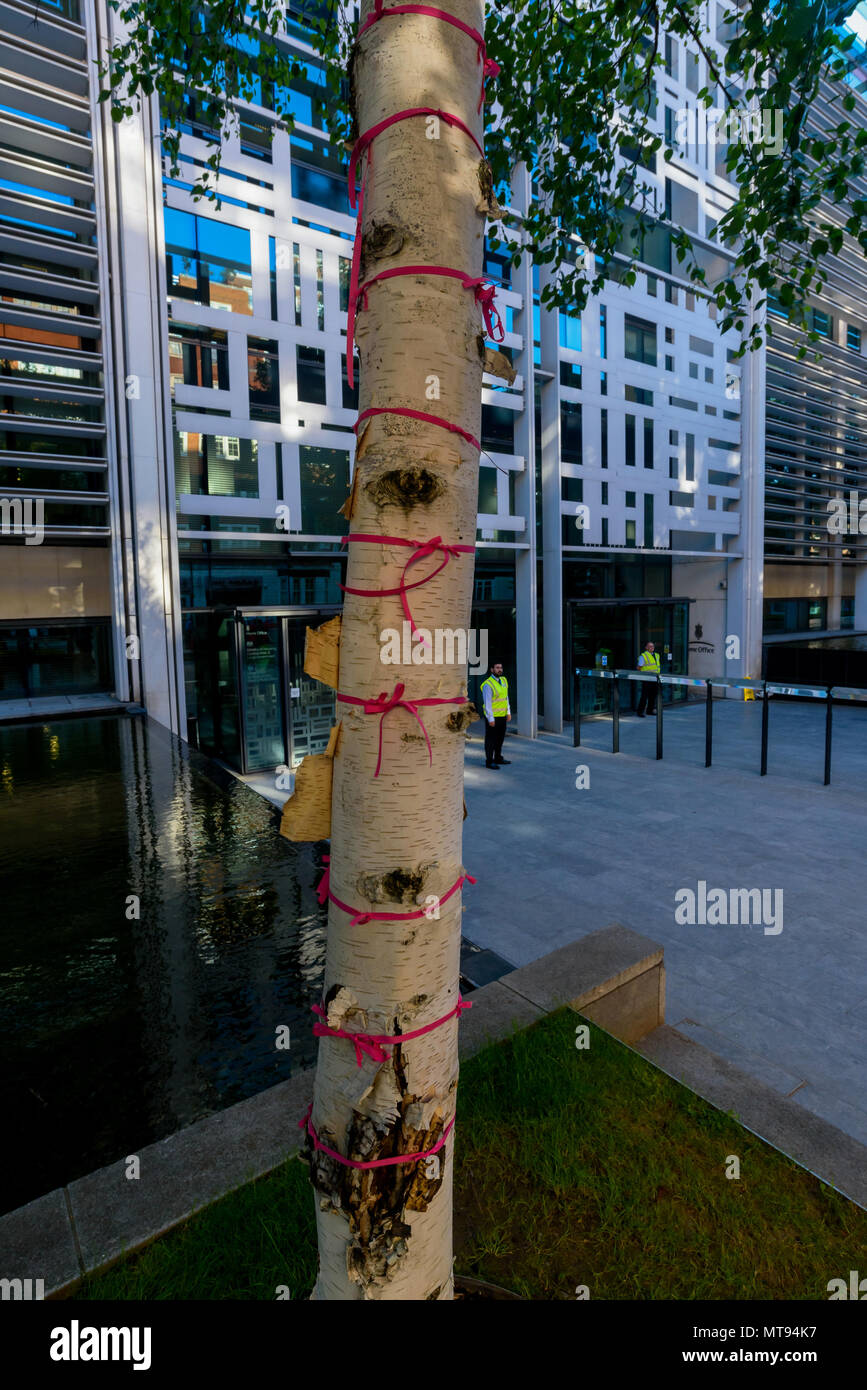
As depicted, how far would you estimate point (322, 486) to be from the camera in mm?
11414

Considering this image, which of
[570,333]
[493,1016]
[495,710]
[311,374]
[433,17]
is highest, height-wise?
[570,333]

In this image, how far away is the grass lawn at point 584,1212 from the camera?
2137mm

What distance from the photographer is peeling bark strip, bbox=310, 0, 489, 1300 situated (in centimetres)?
143

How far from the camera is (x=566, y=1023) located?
132 inches

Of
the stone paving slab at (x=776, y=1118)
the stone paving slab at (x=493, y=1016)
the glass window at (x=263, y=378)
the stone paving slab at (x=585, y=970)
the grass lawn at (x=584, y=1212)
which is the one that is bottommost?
the stone paving slab at (x=776, y=1118)

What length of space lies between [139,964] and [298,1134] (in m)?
1.53

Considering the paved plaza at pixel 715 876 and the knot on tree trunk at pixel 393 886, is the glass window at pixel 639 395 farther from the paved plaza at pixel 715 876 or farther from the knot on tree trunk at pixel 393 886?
the knot on tree trunk at pixel 393 886

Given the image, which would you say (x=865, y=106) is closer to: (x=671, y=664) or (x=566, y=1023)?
(x=671, y=664)

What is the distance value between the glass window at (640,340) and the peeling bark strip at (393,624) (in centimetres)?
1618

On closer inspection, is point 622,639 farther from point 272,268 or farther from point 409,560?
point 409,560

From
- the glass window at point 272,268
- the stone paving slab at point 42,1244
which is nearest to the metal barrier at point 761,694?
the glass window at point 272,268

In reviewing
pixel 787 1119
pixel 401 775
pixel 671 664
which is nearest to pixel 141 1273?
pixel 401 775

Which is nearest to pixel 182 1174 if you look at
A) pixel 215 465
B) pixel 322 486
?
pixel 215 465

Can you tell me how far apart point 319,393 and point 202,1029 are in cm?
1024
